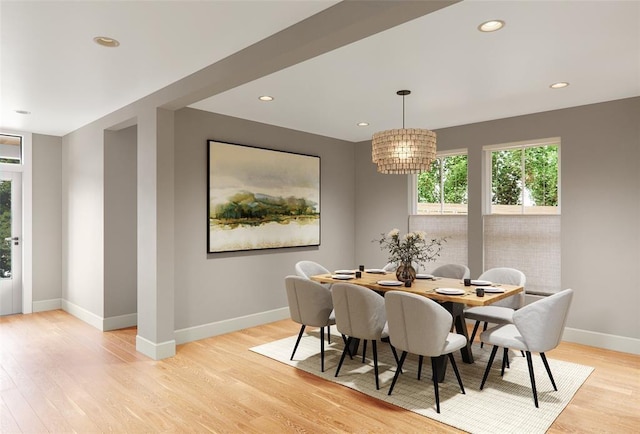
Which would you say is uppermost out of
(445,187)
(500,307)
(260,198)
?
(445,187)

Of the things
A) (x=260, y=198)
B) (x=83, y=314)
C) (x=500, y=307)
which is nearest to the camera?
(x=500, y=307)

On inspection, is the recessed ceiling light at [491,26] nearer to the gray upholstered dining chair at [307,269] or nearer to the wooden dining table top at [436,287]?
the wooden dining table top at [436,287]

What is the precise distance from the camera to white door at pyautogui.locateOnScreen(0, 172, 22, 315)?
229 inches

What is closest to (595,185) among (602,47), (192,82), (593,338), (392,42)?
(593,338)

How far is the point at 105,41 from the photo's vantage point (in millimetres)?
2887

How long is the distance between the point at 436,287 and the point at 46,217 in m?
5.50

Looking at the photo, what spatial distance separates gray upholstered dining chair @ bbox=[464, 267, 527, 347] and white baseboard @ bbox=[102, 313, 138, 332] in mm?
4017

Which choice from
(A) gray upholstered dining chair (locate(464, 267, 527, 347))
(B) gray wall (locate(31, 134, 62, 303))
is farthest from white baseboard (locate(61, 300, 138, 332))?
(A) gray upholstered dining chair (locate(464, 267, 527, 347))

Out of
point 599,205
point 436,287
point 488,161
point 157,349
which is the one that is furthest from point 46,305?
point 599,205

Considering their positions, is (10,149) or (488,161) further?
(10,149)

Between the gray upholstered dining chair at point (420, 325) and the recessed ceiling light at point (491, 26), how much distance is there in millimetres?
1820

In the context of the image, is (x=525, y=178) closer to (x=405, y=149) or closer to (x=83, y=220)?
(x=405, y=149)

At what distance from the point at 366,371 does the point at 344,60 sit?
8.71 feet

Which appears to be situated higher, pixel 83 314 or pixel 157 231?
pixel 157 231
